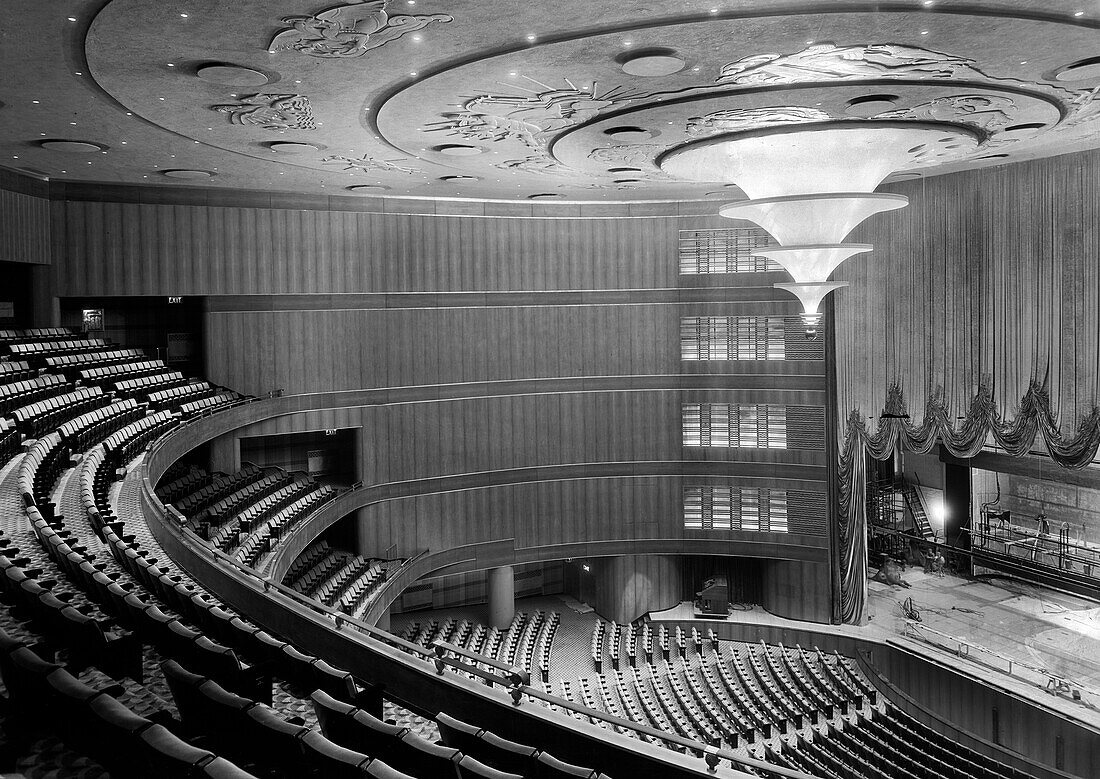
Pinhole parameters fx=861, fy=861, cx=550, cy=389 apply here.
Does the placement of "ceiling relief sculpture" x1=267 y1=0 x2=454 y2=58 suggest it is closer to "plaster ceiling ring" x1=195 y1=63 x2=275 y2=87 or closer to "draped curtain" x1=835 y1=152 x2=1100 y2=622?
"plaster ceiling ring" x1=195 y1=63 x2=275 y2=87

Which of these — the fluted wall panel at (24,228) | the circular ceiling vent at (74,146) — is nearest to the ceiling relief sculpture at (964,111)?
the circular ceiling vent at (74,146)

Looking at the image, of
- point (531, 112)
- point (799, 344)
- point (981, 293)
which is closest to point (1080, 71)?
point (531, 112)

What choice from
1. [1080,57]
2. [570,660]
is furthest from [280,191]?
[1080,57]

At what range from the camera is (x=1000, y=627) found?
1570 cm

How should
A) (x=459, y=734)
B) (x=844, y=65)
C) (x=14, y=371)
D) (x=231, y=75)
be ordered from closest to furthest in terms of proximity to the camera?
1. (x=459, y=734)
2. (x=844, y=65)
3. (x=231, y=75)
4. (x=14, y=371)

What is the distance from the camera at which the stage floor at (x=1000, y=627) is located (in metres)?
13.7

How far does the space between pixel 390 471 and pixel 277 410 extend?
2.60 meters

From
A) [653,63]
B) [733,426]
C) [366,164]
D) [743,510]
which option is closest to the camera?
[653,63]

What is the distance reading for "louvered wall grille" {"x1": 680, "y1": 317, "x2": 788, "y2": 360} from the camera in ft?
56.8

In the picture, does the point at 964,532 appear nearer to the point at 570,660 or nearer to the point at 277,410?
the point at 570,660

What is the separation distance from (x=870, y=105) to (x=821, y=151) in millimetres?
1094

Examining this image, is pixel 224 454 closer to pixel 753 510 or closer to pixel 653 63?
pixel 753 510

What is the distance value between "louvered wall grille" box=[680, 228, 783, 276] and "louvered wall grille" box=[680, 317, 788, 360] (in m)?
1.00

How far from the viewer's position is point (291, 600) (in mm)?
5719
